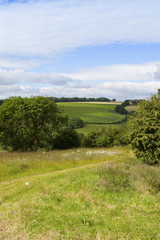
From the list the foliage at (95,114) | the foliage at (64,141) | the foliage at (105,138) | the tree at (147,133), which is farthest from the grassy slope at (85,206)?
the foliage at (95,114)

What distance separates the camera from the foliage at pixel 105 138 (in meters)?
38.1

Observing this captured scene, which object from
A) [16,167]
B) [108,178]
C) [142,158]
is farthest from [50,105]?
[108,178]

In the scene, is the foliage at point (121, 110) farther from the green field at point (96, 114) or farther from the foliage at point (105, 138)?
the foliage at point (105, 138)

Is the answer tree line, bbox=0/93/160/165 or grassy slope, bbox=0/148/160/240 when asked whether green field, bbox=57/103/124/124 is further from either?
grassy slope, bbox=0/148/160/240

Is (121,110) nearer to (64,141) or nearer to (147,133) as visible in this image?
(64,141)

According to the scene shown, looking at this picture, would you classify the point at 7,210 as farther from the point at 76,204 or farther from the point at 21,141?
the point at 21,141

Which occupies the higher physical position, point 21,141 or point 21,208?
point 21,208

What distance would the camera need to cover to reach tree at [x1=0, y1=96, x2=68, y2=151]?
3309 centimetres

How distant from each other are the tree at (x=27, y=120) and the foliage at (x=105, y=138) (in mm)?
6932

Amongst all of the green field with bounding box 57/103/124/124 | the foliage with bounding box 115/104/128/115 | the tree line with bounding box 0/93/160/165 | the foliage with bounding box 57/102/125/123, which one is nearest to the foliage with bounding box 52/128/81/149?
the tree line with bounding box 0/93/160/165

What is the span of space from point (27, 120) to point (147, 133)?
23.3 m

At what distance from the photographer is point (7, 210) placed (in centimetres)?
830

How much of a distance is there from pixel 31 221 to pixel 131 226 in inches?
139

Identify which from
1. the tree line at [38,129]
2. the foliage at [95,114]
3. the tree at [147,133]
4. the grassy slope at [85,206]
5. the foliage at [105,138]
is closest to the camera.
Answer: the grassy slope at [85,206]
